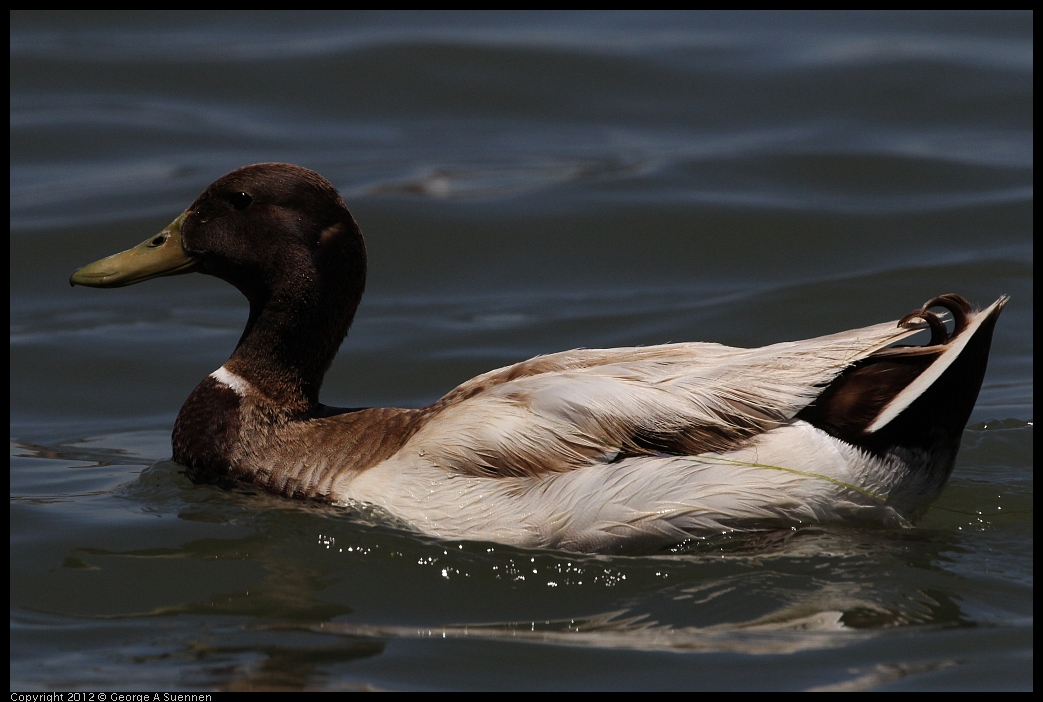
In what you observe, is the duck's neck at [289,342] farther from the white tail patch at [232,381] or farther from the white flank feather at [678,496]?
the white flank feather at [678,496]

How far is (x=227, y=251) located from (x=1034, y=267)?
20.4 feet

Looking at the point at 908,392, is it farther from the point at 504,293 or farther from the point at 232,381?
the point at 504,293

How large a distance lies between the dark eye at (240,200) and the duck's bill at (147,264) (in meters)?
0.27

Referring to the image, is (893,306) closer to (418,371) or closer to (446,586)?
(418,371)

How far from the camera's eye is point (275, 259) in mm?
6145

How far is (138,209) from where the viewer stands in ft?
36.5

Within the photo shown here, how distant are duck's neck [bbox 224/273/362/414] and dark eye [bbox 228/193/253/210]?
41 cm

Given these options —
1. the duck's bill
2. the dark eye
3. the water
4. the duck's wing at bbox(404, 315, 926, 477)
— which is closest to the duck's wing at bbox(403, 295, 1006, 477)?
the duck's wing at bbox(404, 315, 926, 477)

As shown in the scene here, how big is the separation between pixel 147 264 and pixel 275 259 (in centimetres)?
63

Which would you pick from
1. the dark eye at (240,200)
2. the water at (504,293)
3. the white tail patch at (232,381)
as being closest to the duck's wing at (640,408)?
the water at (504,293)

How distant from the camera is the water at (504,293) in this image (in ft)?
16.2

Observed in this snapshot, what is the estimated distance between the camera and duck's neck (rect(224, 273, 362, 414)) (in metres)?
6.19

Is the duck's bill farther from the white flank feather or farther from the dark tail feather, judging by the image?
the dark tail feather

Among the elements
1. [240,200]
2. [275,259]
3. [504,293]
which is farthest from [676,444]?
[504,293]
